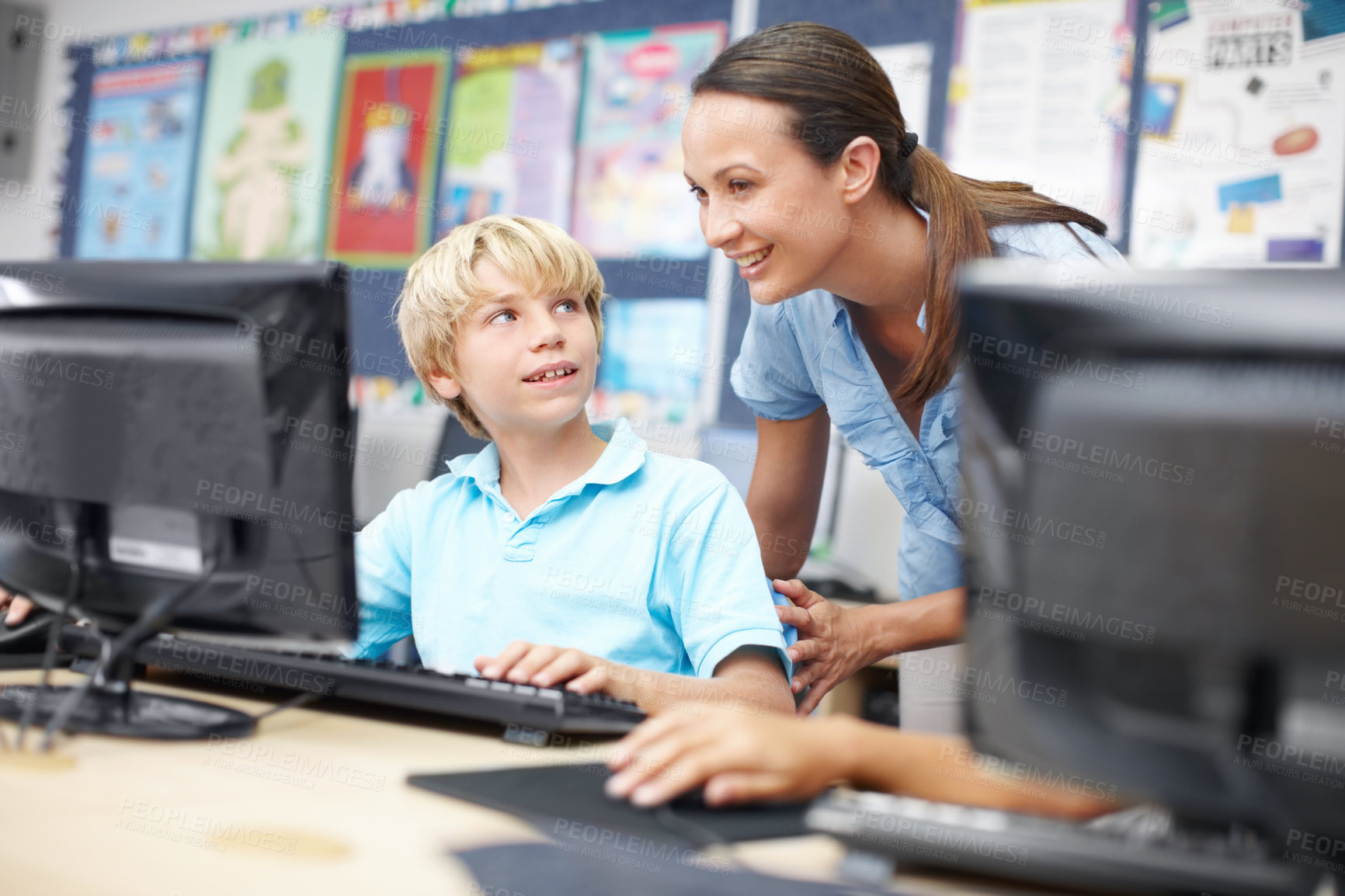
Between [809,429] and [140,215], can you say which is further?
[140,215]

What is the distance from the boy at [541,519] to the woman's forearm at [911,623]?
0.95ft

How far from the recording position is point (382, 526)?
1.26 meters

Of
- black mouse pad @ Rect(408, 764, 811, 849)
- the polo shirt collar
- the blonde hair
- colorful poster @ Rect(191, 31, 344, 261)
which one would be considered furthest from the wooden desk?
colorful poster @ Rect(191, 31, 344, 261)

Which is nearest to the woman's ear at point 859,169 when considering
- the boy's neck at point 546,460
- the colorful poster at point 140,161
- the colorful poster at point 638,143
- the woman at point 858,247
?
Answer: the woman at point 858,247

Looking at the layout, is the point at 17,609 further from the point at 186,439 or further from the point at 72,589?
the point at 186,439

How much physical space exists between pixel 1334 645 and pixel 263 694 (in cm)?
77

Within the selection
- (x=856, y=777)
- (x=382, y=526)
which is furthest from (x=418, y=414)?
(x=856, y=777)

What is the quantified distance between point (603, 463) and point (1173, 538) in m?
0.76

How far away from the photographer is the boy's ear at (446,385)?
131 cm

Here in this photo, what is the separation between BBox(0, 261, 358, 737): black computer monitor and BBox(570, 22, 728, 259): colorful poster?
6.02ft

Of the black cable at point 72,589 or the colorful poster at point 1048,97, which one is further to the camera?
the colorful poster at point 1048,97

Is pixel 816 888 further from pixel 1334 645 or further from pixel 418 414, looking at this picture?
pixel 418 414

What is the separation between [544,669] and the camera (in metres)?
0.84

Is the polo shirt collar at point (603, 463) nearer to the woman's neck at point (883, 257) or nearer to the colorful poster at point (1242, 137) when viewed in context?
the woman's neck at point (883, 257)
